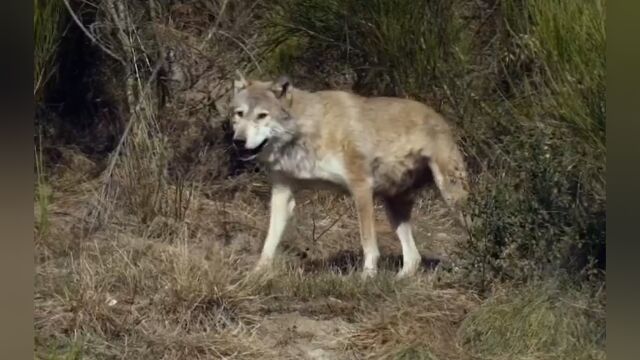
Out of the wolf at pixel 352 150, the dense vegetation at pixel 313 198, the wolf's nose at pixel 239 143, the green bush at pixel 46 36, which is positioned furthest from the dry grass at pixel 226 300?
the green bush at pixel 46 36

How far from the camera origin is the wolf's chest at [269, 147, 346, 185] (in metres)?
7.29

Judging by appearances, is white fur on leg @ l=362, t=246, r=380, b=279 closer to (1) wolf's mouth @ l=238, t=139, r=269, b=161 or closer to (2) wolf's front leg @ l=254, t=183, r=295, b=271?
(2) wolf's front leg @ l=254, t=183, r=295, b=271

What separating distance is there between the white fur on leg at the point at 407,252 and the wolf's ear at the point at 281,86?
100cm

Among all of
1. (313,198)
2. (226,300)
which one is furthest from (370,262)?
(226,300)

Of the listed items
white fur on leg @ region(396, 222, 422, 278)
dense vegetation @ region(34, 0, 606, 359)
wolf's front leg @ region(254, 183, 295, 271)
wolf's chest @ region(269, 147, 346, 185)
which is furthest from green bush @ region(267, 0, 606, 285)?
wolf's front leg @ region(254, 183, 295, 271)

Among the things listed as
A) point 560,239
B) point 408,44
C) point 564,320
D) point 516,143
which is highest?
point 408,44

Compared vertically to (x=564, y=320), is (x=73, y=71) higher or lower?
higher

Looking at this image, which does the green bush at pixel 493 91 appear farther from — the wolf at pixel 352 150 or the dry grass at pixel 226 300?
the dry grass at pixel 226 300

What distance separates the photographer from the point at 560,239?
23.6ft

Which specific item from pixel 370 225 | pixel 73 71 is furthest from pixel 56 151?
pixel 370 225

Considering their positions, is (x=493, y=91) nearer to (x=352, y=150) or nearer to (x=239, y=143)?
(x=352, y=150)

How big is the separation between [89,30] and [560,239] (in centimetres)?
287

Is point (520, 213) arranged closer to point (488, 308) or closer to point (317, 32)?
point (488, 308)

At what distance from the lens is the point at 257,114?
7.25m
